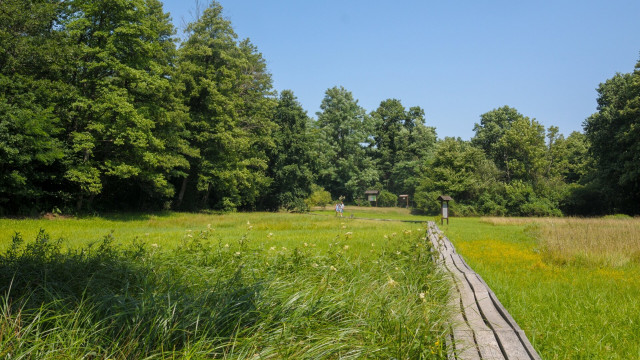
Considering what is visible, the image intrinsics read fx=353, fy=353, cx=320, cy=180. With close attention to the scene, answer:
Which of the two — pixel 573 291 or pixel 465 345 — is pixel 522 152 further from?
pixel 465 345

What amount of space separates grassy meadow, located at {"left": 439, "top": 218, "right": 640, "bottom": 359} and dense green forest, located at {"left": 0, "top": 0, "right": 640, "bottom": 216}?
1909 centimetres

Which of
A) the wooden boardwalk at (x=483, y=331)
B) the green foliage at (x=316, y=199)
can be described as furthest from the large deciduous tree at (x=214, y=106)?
the wooden boardwalk at (x=483, y=331)

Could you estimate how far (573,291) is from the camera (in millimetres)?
5680

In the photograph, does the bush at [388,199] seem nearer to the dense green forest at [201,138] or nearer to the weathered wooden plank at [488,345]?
the dense green forest at [201,138]

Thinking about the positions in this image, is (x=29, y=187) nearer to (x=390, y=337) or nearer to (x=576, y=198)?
(x=390, y=337)

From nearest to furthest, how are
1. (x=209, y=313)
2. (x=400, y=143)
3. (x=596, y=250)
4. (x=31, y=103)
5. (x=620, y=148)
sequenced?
1. (x=209, y=313)
2. (x=596, y=250)
3. (x=31, y=103)
4. (x=620, y=148)
5. (x=400, y=143)

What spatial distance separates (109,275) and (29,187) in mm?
18260

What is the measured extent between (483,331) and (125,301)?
3154mm

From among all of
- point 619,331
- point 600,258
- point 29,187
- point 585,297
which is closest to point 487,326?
point 619,331

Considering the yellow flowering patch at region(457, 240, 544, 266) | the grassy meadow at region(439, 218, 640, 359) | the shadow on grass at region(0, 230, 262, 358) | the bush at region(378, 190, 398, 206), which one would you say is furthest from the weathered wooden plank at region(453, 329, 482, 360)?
the bush at region(378, 190, 398, 206)

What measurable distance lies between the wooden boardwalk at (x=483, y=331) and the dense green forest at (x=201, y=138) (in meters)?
18.7

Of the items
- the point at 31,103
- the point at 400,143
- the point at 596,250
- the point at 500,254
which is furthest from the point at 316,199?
the point at 596,250

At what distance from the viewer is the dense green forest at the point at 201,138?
59.9 feet

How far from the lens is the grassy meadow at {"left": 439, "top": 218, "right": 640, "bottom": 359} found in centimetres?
361
